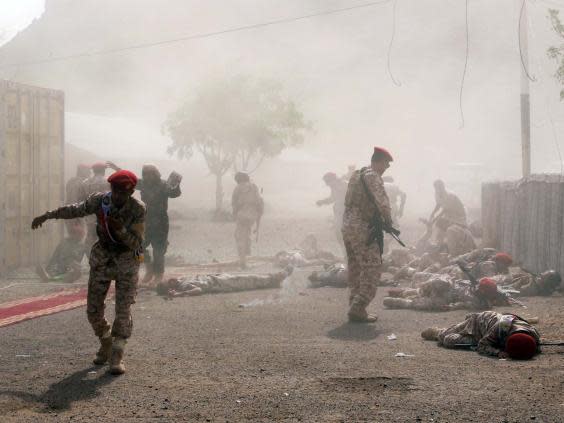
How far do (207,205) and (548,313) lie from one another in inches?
1049

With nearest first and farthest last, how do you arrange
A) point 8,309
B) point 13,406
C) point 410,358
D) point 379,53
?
point 13,406 → point 410,358 → point 8,309 → point 379,53

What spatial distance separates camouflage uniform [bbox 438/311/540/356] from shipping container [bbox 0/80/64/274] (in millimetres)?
8842

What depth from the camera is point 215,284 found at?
10695mm

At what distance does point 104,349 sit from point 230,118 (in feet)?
87.0

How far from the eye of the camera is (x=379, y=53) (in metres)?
98.4

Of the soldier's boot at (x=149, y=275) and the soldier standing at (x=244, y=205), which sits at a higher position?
the soldier standing at (x=244, y=205)

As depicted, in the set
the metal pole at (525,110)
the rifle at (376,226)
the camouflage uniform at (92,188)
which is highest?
the metal pole at (525,110)

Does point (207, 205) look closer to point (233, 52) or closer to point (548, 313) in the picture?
point (548, 313)

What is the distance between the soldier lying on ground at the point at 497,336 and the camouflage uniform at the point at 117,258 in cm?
273

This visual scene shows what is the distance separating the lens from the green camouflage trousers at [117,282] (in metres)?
5.65

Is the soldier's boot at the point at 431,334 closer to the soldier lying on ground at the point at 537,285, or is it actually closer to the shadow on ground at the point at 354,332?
the shadow on ground at the point at 354,332

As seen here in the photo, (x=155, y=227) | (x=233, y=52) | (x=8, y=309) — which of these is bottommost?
(x=8, y=309)

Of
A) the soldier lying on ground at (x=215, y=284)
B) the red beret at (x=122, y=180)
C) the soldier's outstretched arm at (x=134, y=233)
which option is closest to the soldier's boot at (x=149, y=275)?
the soldier lying on ground at (x=215, y=284)

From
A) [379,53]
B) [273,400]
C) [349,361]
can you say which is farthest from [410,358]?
[379,53]
